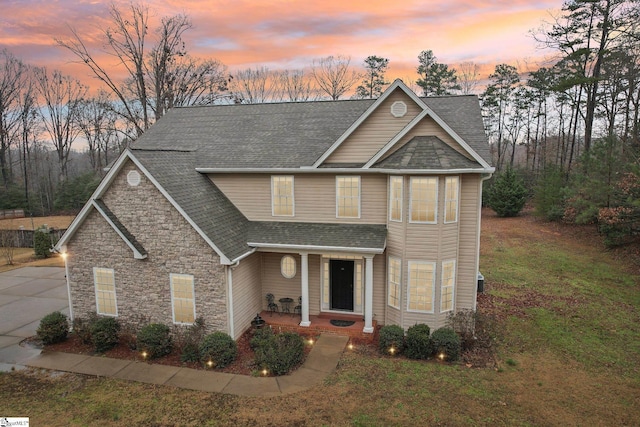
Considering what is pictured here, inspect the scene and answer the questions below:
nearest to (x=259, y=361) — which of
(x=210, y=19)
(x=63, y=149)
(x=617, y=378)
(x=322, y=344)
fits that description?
(x=322, y=344)

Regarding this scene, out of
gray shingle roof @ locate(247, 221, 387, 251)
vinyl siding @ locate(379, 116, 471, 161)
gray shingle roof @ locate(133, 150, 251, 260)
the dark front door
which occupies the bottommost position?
the dark front door

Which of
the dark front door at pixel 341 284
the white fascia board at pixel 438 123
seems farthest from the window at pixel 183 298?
the white fascia board at pixel 438 123

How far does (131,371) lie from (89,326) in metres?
2.94

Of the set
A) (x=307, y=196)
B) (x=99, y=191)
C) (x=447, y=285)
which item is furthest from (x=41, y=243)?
(x=447, y=285)

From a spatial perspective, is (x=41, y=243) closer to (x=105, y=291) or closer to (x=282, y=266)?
(x=105, y=291)

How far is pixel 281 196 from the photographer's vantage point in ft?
50.0

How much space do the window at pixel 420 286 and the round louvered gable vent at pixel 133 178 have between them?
9.74 metres

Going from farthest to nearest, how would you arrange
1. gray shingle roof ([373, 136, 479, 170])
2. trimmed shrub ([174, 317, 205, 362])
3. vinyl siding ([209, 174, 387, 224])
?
1. vinyl siding ([209, 174, 387, 224])
2. gray shingle roof ([373, 136, 479, 170])
3. trimmed shrub ([174, 317, 205, 362])

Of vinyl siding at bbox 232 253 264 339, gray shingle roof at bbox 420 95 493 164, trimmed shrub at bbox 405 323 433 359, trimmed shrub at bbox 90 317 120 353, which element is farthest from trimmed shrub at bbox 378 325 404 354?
trimmed shrub at bbox 90 317 120 353

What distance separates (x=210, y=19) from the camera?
70.0 feet

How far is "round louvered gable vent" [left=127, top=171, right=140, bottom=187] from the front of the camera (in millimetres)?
12852

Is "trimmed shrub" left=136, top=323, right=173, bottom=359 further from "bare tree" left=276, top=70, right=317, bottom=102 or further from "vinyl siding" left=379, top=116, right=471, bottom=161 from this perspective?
"bare tree" left=276, top=70, right=317, bottom=102

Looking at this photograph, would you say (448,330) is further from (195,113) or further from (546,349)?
(195,113)

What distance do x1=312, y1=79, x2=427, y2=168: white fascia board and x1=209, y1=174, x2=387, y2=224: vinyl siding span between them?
0.87 meters
